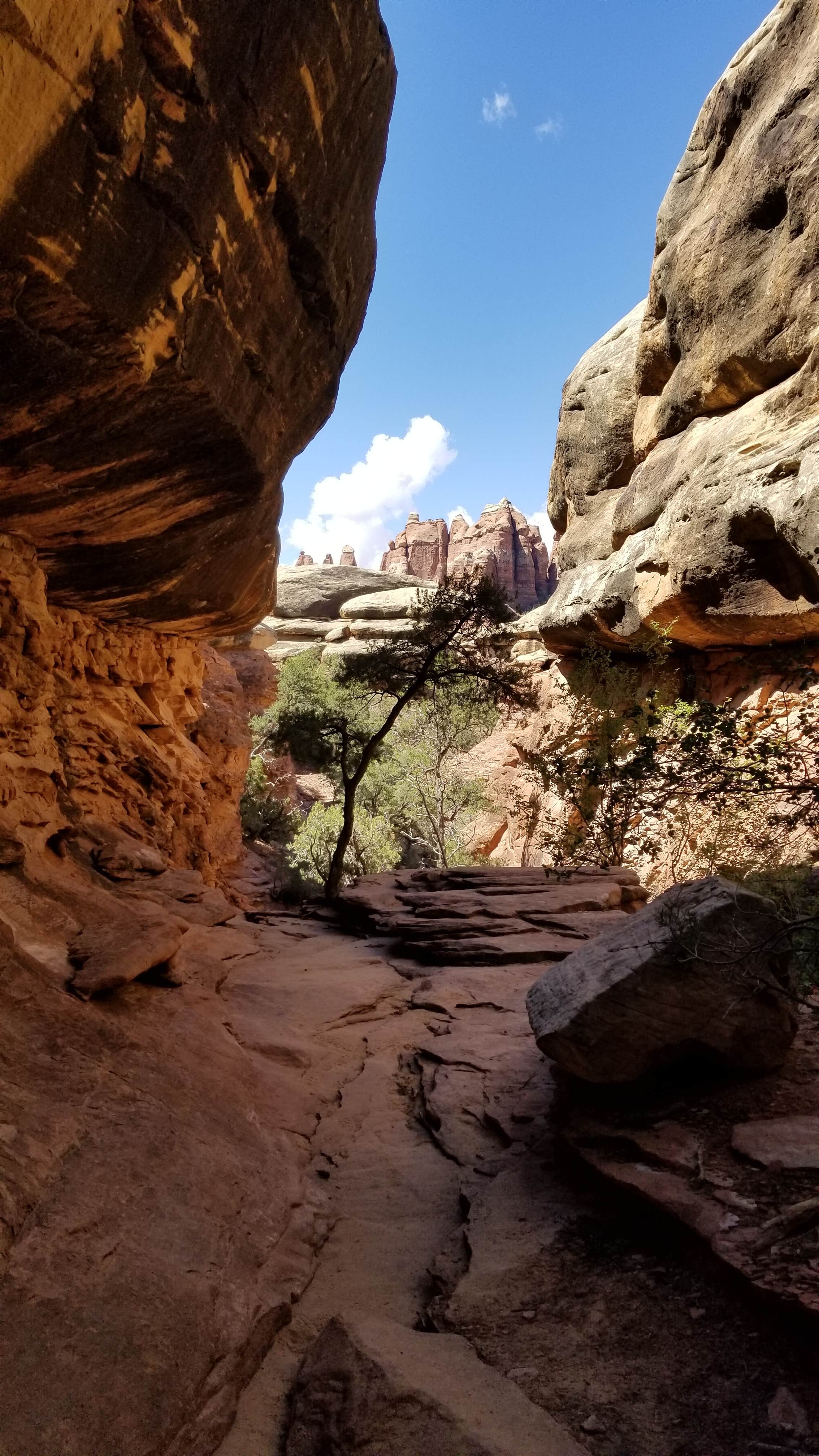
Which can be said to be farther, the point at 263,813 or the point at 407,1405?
the point at 263,813

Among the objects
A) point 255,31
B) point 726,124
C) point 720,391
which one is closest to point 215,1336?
point 255,31

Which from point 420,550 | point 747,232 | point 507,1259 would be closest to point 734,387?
A: point 747,232

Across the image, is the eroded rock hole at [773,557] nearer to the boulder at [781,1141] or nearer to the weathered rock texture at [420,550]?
the boulder at [781,1141]

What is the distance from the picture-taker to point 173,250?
4242 millimetres

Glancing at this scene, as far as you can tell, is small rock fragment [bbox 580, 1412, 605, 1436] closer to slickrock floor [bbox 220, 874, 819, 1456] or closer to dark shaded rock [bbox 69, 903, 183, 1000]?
slickrock floor [bbox 220, 874, 819, 1456]

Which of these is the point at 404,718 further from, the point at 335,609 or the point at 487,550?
the point at 487,550

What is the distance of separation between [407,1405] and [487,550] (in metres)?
72.4

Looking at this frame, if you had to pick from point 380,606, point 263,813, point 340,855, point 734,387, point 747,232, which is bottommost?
point 263,813

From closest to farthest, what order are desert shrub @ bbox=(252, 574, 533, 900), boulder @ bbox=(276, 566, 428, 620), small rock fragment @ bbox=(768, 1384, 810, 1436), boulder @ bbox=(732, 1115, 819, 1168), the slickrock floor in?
small rock fragment @ bbox=(768, 1384, 810, 1436), the slickrock floor, boulder @ bbox=(732, 1115, 819, 1168), desert shrub @ bbox=(252, 574, 533, 900), boulder @ bbox=(276, 566, 428, 620)

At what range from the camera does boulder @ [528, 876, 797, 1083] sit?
4.41 m

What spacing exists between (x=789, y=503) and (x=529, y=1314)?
11.9 metres

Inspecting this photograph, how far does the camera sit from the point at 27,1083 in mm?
3799

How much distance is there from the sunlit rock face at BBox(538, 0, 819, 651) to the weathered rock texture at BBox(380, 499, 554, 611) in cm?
5038

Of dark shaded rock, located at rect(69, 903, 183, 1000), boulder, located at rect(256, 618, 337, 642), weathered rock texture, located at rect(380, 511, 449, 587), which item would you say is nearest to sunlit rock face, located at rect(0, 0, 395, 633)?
dark shaded rock, located at rect(69, 903, 183, 1000)
